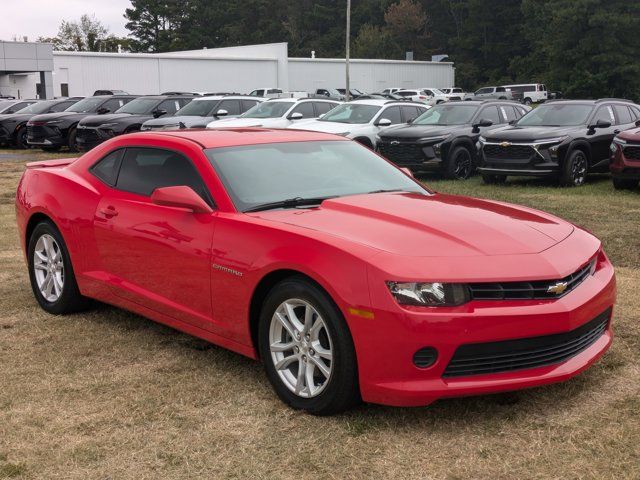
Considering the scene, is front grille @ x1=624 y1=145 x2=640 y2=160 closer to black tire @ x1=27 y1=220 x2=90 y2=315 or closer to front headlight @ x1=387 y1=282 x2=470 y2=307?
black tire @ x1=27 y1=220 x2=90 y2=315

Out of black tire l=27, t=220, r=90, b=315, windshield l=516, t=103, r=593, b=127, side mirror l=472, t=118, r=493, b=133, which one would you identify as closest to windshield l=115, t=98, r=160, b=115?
side mirror l=472, t=118, r=493, b=133

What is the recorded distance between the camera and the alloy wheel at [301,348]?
4.01m

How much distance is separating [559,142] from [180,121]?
10.3 meters

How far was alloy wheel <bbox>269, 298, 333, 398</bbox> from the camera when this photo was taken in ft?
13.1

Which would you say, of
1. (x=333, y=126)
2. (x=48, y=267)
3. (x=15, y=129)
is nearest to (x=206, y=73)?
(x=15, y=129)

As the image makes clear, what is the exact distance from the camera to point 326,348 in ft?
13.3

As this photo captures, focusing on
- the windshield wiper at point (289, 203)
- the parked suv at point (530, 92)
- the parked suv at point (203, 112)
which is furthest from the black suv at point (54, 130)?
the parked suv at point (530, 92)

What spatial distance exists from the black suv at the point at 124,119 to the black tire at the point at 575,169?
39.8ft

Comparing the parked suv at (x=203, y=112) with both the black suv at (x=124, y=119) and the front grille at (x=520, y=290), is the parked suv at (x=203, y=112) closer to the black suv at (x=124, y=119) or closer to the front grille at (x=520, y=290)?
the black suv at (x=124, y=119)

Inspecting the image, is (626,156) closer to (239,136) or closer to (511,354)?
(239,136)

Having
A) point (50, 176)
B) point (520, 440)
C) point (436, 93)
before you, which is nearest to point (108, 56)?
point (436, 93)

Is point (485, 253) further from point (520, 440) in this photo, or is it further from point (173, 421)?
point (173, 421)

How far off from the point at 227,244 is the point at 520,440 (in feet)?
6.13

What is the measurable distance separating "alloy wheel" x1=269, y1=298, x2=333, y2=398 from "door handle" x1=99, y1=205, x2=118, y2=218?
67.8 inches
